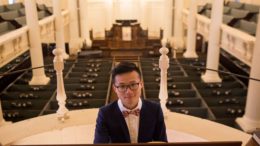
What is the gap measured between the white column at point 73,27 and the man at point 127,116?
48.8ft

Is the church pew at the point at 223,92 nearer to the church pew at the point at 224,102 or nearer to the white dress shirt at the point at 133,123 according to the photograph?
the church pew at the point at 224,102

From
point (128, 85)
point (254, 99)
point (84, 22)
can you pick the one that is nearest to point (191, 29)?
point (84, 22)

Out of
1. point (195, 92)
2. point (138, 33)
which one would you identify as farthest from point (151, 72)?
point (138, 33)

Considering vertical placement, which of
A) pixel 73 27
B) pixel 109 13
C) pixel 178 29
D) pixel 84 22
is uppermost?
pixel 109 13

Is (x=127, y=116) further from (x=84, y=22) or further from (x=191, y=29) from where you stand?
(x=84, y=22)

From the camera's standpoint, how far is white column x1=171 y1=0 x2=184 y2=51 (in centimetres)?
1753

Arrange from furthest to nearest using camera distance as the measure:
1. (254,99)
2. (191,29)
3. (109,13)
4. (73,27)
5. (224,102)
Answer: (109,13)
(73,27)
(191,29)
(224,102)
(254,99)

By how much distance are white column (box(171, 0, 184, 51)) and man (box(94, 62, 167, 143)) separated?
1520cm

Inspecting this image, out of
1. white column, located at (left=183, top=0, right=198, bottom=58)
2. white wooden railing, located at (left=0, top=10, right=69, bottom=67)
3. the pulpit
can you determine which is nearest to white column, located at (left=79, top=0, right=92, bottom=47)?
the pulpit

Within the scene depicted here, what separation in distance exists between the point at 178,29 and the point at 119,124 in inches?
630

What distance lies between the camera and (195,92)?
933cm

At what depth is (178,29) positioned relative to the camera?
18.0 metres

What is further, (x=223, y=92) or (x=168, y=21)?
(x=168, y=21)

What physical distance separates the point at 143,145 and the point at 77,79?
8.92 metres
